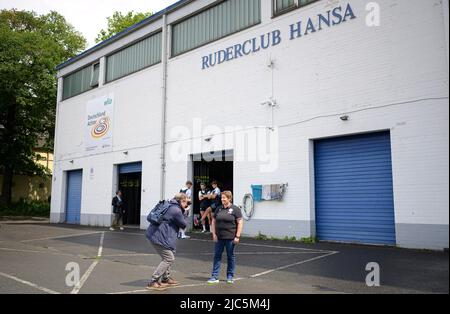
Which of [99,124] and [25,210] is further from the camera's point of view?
[25,210]

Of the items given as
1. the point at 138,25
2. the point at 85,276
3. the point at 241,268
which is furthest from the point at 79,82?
the point at 241,268

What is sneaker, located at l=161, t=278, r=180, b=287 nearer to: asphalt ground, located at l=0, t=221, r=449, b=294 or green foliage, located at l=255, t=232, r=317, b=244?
asphalt ground, located at l=0, t=221, r=449, b=294

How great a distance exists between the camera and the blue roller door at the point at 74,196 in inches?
930

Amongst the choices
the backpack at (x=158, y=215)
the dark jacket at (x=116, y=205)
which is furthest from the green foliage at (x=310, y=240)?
the dark jacket at (x=116, y=205)

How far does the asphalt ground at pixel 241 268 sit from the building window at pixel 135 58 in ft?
32.8

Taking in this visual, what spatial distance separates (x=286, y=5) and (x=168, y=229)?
33.9 ft

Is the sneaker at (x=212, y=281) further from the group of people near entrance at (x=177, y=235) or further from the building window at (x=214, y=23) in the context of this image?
the building window at (x=214, y=23)

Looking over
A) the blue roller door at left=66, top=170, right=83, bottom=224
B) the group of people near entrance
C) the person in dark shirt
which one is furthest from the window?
the person in dark shirt

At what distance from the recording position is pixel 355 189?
12406mm

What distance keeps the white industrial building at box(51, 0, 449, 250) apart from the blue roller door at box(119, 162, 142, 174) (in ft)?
0.16

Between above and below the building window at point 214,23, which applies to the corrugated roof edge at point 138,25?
above

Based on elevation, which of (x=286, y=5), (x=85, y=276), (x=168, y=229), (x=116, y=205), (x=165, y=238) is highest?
(x=286, y=5)

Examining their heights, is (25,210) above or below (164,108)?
below

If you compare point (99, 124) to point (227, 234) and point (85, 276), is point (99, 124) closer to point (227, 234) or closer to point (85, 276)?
point (85, 276)
